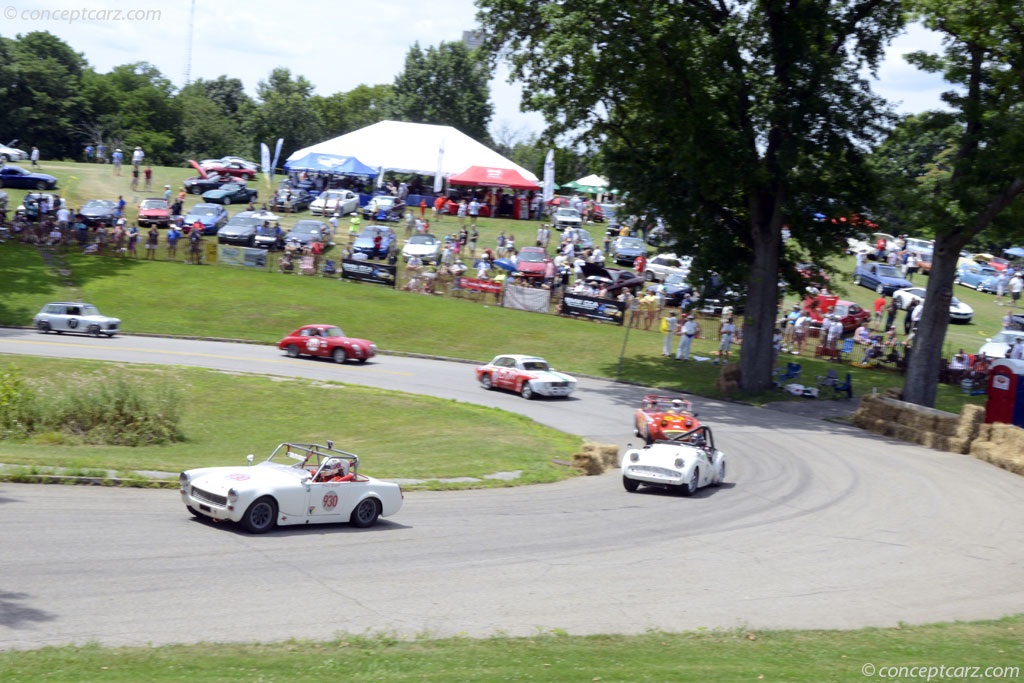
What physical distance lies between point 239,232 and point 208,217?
326 cm

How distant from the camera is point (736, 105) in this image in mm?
34750

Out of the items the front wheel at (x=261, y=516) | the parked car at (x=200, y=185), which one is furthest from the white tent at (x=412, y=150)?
the front wheel at (x=261, y=516)

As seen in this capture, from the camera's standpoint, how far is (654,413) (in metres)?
26.4

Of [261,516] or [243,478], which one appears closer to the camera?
[261,516]

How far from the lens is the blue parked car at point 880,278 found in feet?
181

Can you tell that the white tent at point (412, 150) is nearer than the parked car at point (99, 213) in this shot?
No

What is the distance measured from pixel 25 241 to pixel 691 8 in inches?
1373

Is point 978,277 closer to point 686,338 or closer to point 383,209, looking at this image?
point 686,338

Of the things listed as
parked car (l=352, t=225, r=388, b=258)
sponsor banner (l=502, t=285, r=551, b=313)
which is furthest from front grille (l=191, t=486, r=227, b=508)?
parked car (l=352, t=225, r=388, b=258)

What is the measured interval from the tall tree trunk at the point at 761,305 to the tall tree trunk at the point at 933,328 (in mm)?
5504

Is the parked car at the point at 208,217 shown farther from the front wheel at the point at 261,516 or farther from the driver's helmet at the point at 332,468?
the front wheel at the point at 261,516

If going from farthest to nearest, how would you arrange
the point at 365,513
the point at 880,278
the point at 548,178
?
the point at 548,178
the point at 880,278
the point at 365,513

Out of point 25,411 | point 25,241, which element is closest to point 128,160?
point 25,241

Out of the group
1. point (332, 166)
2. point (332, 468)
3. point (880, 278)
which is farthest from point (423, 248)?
point (332, 468)
